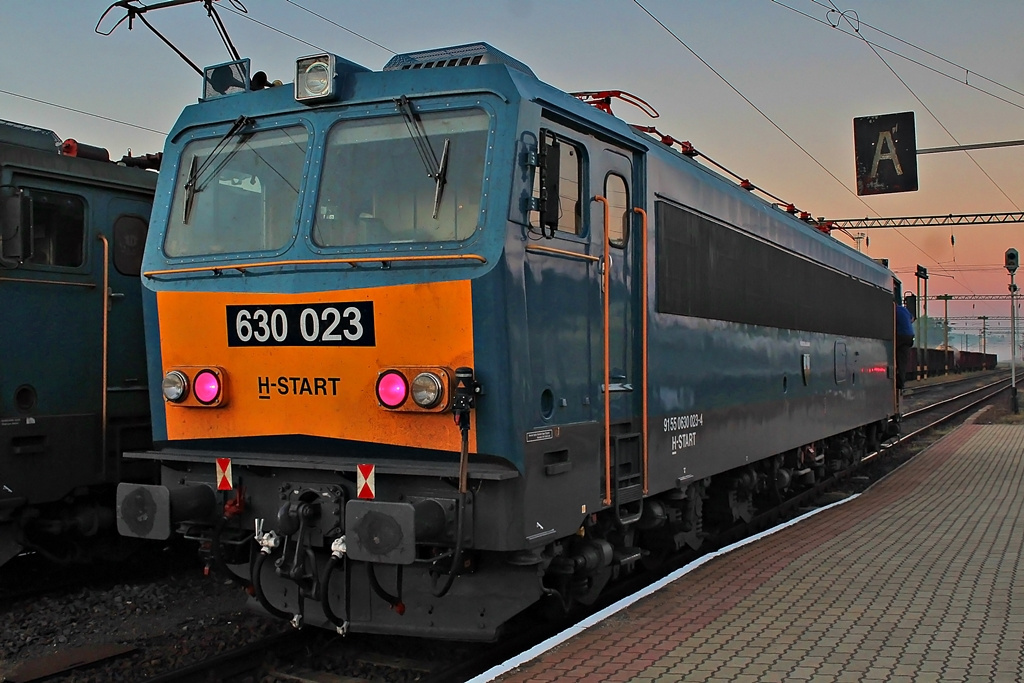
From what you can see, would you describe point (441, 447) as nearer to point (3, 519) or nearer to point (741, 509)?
point (3, 519)

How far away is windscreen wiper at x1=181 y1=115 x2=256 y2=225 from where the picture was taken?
250 inches

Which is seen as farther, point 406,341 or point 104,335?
point 104,335

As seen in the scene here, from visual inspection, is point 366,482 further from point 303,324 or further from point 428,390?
point 303,324

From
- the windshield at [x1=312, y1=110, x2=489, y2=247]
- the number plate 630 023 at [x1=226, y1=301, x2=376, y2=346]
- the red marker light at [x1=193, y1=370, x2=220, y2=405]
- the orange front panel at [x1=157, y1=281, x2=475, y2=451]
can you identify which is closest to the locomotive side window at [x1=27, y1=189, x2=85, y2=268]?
the orange front panel at [x1=157, y1=281, x2=475, y2=451]

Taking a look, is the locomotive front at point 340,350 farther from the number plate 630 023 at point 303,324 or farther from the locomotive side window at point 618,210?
the locomotive side window at point 618,210

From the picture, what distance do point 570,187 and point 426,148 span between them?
96 cm

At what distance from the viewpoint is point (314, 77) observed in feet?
19.7

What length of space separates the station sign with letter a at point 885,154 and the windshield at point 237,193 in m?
14.0

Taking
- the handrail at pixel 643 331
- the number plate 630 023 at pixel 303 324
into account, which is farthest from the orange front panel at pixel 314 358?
the handrail at pixel 643 331

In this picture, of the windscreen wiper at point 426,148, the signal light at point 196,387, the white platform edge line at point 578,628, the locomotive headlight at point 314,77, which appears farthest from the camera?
the signal light at point 196,387

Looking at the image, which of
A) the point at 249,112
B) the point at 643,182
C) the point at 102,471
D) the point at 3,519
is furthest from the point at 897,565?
the point at 3,519

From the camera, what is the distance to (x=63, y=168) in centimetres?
835

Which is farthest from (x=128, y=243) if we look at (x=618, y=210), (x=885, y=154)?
(x=885, y=154)

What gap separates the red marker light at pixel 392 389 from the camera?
5.49 m
